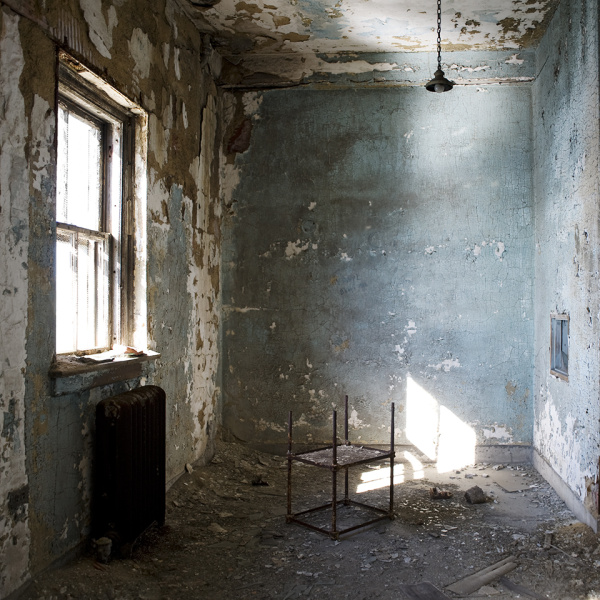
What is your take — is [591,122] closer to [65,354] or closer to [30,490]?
[65,354]

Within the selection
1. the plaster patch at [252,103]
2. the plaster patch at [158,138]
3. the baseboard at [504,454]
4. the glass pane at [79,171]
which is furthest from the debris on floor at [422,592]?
the plaster patch at [252,103]

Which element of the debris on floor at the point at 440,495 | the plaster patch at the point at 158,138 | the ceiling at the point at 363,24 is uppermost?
the ceiling at the point at 363,24

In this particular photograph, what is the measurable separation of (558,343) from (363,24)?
2972 millimetres

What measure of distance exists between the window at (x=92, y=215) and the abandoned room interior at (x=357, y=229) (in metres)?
0.02

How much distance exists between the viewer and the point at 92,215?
3.17 metres

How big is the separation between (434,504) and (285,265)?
2.37 m

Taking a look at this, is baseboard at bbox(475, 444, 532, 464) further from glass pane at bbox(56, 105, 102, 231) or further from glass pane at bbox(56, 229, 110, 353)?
glass pane at bbox(56, 105, 102, 231)

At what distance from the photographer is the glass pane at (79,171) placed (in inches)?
111

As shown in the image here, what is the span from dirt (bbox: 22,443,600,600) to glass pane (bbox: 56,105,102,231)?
5.82ft

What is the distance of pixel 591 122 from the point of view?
3.48 meters

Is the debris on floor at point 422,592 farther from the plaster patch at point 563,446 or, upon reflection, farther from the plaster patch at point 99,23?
the plaster patch at point 99,23

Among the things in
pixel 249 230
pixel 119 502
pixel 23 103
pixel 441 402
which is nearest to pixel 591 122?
pixel 441 402

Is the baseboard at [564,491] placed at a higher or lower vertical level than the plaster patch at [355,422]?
lower

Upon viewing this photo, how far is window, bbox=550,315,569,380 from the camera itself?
402cm
